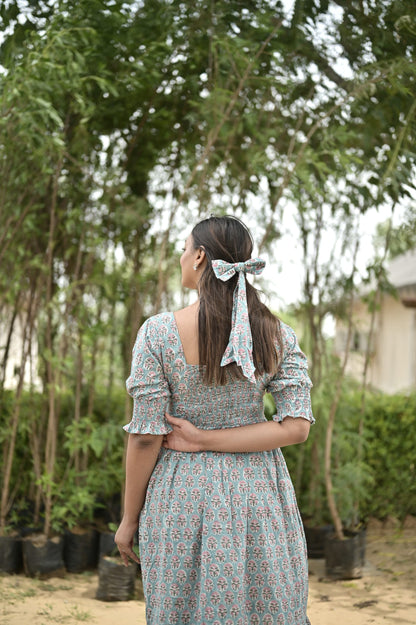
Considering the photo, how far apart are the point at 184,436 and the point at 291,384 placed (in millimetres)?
303

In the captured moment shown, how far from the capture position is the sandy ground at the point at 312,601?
10.7ft

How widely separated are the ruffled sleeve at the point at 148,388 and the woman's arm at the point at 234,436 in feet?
0.15

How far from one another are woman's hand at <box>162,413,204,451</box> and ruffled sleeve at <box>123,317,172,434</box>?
1.2 inches

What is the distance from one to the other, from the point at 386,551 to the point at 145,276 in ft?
8.03

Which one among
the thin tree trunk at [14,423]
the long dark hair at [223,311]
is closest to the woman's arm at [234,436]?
the long dark hair at [223,311]

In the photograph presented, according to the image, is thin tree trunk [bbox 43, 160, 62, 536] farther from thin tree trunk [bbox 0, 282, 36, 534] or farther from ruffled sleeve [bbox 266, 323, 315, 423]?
ruffled sleeve [bbox 266, 323, 315, 423]

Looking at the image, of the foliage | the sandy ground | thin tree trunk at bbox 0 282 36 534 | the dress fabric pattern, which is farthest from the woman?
the foliage

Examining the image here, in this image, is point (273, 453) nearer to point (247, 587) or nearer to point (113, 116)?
point (247, 587)

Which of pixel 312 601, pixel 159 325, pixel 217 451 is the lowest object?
pixel 312 601

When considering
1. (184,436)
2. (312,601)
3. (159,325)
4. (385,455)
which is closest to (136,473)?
(184,436)

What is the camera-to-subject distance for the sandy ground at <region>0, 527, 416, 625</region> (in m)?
3.26

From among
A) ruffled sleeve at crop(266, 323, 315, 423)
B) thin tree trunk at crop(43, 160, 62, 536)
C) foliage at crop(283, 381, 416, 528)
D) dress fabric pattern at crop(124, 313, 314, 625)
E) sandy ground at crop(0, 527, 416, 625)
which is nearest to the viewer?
dress fabric pattern at crop(124, 313, 314, 625)

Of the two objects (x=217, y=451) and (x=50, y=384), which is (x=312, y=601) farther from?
(x=217, y=451)

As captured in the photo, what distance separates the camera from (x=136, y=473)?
1.76 meters
